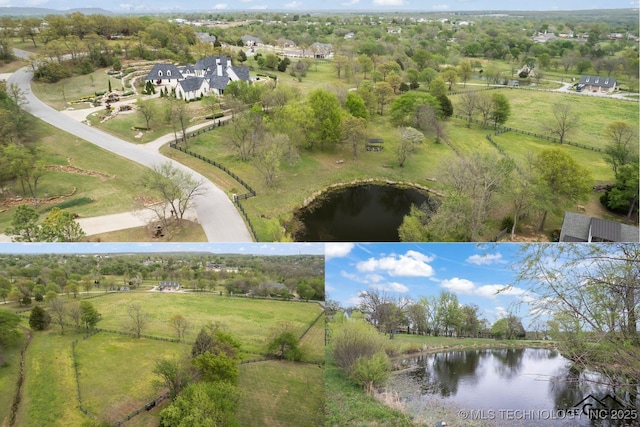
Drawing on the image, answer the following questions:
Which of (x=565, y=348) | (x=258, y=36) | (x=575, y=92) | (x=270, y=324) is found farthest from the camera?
(x=258, y=36)

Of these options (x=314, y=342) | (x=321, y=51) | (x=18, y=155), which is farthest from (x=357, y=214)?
(x=321, y=51)

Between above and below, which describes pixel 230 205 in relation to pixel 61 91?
below

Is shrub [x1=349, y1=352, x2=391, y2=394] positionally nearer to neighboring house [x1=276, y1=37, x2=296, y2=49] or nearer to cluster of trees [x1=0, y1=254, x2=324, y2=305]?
cluster of trees [x1=0, y1=254, x2=324, y2=305]

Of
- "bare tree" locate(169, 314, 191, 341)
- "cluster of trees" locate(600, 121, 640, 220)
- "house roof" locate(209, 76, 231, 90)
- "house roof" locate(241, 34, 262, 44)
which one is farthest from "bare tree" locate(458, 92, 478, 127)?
"house roof" locate(241, 34, 262, 44)

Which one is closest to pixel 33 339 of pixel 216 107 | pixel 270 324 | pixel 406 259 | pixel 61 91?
pixel 270 324

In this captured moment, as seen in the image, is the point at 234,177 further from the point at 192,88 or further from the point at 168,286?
the point at 192,88

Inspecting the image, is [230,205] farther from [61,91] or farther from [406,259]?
[61,91]
